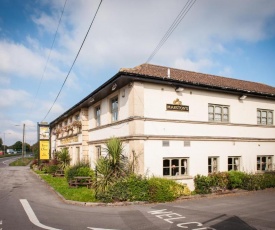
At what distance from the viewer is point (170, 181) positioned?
1299 centimetres

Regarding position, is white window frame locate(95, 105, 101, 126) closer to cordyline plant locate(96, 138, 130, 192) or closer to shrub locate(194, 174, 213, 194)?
cordyline plant locate(96, 138, 130, 192)

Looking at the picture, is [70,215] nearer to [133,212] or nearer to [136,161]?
[133,212]

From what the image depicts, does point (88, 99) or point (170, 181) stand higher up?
point (88, 99)

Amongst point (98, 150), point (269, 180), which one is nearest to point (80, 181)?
point (98, 150)

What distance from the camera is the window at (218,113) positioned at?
16.3 meters

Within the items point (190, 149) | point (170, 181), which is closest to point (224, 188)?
point (190, 149)

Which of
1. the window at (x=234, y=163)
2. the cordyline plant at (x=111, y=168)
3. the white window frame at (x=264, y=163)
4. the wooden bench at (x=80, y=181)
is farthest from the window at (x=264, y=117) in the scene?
the wooden bench at (x=80, y=181)

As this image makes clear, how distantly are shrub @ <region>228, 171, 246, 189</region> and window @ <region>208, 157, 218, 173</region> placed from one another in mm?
906

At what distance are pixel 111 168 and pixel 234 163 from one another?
8.42m

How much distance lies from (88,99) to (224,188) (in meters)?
10.9

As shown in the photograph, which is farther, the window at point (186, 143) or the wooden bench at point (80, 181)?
the wooden bench at point (80, 181)

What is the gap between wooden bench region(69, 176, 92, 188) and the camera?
16.2m

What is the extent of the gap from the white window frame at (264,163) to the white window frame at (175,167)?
624 centimetres

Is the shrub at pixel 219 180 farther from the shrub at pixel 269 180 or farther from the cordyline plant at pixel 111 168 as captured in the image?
the cordyline plant at pixel 111 168
